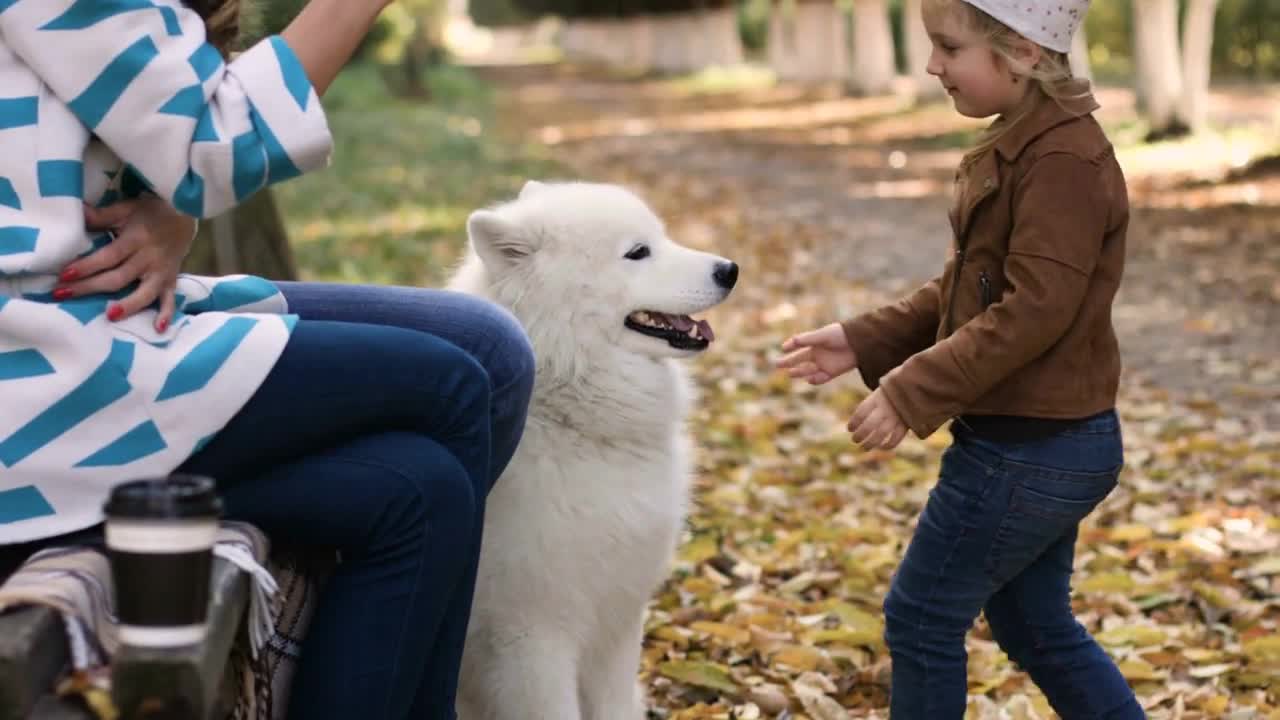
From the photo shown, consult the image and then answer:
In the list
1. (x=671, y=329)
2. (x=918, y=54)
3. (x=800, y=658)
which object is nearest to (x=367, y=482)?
(x=671, y=329)

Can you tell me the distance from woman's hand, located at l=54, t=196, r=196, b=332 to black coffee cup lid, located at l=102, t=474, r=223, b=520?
0.57m

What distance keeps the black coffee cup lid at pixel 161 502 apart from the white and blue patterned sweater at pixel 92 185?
1.47ft

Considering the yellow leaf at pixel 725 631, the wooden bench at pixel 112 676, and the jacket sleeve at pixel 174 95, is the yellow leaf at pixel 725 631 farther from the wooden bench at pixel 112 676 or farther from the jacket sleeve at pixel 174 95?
the wooden bench at pixel 112 676

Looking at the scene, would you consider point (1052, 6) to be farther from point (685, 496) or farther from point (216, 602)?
point (216, 602)

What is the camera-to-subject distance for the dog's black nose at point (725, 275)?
3600 mm

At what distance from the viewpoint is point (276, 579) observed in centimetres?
254

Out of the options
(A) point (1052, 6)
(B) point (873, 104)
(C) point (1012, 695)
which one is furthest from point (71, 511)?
(B) point (873, 104)

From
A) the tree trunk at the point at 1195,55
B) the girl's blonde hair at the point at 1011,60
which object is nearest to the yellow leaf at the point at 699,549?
the girl's blonde hair at the point at 1011,60

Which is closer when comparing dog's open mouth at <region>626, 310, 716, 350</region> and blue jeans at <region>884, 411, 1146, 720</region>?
blue jeans at <region>884, 411, 1146, 720</region>

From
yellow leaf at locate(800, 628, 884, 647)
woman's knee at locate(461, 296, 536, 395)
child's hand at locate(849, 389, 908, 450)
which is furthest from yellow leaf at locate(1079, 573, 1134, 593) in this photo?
woman's knee at locate(461, 296, 536, 395)

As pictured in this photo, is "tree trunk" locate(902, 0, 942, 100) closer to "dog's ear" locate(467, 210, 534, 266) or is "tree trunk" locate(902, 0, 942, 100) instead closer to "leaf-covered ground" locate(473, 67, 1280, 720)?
"leaf-covered ground" locate(473, 67, 1280, 720)

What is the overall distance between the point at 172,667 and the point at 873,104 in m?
27.2

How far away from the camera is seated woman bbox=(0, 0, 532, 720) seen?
2.23m

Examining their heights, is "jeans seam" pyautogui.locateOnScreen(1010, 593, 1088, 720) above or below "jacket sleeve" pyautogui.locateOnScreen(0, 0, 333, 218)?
below
